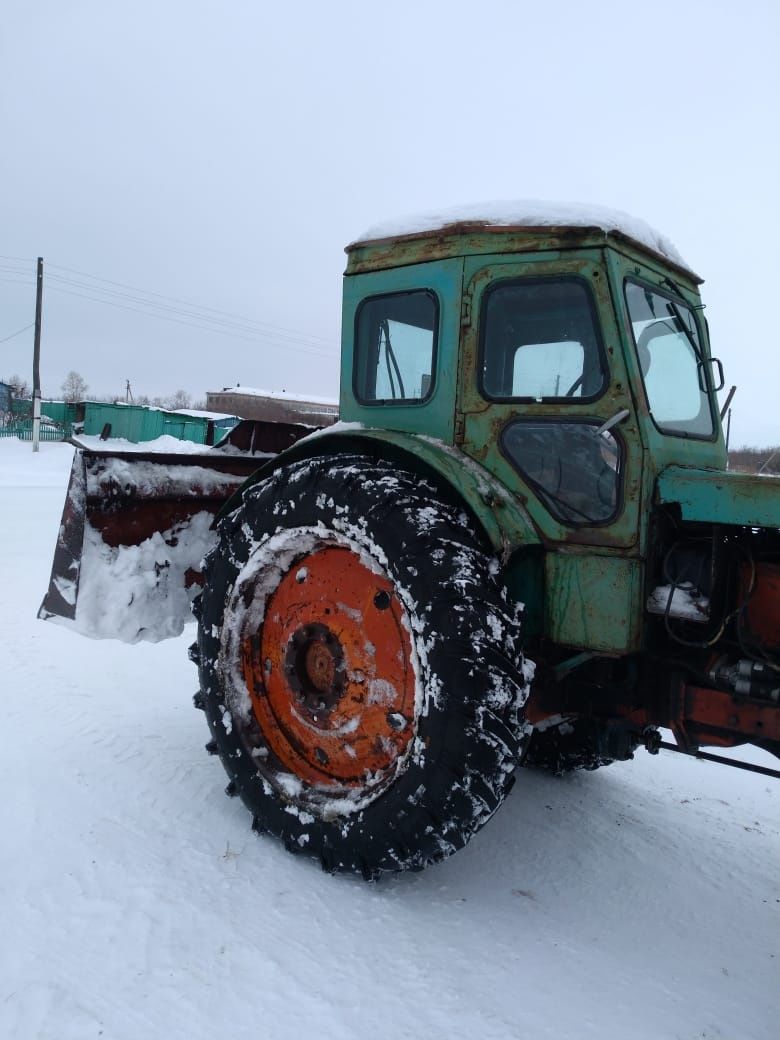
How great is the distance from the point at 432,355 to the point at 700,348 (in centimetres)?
110

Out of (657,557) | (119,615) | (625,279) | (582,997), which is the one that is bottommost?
(582,997)

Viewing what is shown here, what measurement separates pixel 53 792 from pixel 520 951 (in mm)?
1764

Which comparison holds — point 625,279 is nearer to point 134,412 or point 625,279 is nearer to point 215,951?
point 215,951

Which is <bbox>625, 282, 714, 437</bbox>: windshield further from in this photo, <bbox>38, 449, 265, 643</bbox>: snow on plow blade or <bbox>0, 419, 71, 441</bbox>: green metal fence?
<bbox>0, 419, 71, 441</bbox>: green metal fence

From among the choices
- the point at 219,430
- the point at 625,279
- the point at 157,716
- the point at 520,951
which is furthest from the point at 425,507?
the point at 219,430

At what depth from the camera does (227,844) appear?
110 inches

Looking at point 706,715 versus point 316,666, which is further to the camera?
point 316,666

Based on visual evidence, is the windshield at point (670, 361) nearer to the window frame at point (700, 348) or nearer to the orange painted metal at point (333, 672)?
the window frame at point (700, 348)

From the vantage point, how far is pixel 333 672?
2811 millimetres

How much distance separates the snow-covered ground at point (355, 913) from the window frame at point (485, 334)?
5.45 feet

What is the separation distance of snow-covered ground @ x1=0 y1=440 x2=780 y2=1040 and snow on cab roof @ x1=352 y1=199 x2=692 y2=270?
2.25 m

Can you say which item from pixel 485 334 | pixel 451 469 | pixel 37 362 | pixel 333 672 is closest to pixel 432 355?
pixel 485 334

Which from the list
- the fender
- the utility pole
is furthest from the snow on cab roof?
the utility pole

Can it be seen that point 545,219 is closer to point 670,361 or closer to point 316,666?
point 670,361
